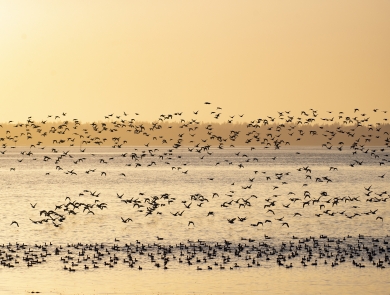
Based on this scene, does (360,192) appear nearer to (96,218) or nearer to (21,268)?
(96,218)

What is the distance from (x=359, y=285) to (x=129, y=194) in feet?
167

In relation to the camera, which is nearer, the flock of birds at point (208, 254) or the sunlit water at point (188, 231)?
the sunlit water at point (188, 231)

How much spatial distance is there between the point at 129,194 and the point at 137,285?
162 ft

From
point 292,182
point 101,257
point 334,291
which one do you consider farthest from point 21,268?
point 292,182

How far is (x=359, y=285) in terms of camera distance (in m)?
30.3

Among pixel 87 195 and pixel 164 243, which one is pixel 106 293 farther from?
pixel 87 195

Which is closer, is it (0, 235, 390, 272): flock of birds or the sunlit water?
the sunlit water

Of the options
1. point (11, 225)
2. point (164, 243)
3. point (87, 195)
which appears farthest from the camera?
point (87, 195)

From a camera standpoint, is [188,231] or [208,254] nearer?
[208,254]

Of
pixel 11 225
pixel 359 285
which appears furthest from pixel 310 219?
pixel 359 285

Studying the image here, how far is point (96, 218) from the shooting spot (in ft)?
179

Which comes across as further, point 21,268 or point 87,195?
point 87,195

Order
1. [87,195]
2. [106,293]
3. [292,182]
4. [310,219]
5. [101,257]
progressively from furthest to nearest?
[292,182] < [87,195] < [310,219] < [101,257] < [106,293]

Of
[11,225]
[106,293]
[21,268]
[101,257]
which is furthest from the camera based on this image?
[11,225]
